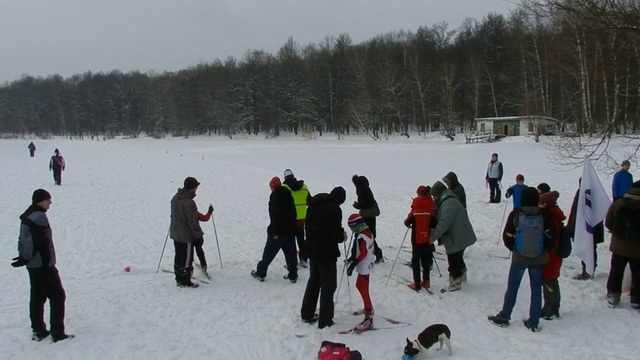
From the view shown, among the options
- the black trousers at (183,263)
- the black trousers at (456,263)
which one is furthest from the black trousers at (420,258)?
the black trousers at (183,263)

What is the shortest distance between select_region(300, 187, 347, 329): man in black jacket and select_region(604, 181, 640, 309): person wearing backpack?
12.4ft

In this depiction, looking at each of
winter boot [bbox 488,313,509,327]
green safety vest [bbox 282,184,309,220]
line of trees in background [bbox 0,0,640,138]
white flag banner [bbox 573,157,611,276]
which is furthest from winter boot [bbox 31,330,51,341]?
line of trees in background [bbox 0,0,640,138]

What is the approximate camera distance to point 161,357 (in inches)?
202

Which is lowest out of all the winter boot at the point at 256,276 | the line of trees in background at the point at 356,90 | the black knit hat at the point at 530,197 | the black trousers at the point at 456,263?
the winter boot at the point at 256,276

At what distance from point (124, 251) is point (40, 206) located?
4.99 meters

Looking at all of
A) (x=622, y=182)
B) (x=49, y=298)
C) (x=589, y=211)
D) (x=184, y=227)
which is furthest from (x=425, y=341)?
(x=622, y=182)

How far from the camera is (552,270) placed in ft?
18.4

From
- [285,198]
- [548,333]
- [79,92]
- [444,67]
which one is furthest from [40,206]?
[79,92]

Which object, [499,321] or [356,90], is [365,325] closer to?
[499,321]

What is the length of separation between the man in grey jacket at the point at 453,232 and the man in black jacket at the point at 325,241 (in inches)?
72.2

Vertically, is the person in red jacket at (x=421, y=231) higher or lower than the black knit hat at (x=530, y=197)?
lower

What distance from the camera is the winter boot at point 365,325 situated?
556cm

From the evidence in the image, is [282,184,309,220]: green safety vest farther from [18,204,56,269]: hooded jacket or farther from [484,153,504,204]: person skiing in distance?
[484,153,504,204]: person skiing in distance

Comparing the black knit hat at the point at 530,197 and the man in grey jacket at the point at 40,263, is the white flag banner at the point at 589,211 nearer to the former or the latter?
the black knit hat at the point at 530,197
